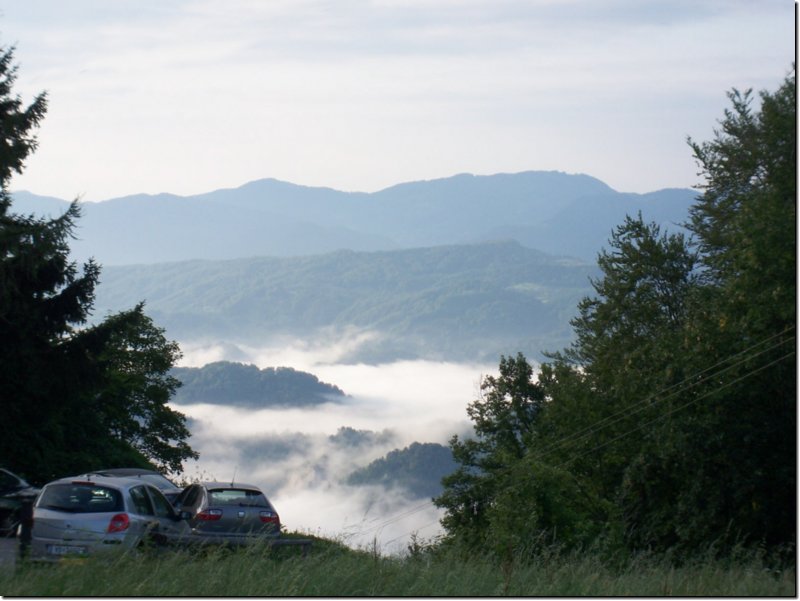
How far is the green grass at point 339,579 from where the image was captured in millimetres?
7789

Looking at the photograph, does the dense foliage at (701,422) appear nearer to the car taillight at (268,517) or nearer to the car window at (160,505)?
the car taillight at (268,517)

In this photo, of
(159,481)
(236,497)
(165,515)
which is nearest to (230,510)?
(236,497)

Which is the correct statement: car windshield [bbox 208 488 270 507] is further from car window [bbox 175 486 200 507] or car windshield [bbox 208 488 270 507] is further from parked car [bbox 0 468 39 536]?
parked car [bbox 0 468 39 536]

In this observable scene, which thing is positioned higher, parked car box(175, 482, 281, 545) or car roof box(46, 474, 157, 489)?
car roof box(46, 474, 157, 489)

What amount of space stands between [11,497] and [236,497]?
13.1 feet

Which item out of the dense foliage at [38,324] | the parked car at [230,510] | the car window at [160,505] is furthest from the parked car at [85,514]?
the dense foliage at [38,324]

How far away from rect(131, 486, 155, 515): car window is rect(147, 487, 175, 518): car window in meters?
0.21

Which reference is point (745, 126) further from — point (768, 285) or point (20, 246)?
point (20, 246)

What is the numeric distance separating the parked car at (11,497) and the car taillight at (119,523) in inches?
104

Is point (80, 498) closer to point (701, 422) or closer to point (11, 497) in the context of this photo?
point (11, 497)

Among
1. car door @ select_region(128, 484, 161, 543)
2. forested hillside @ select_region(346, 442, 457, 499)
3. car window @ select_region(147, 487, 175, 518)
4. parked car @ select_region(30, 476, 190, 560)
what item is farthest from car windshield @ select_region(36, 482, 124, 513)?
forested hillside @ select_region(346, 442, 457, 499)

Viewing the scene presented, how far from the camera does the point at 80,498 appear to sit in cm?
1380

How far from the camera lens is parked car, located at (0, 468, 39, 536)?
54.5ft

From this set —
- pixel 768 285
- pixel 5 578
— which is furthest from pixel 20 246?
pixel 768 285
